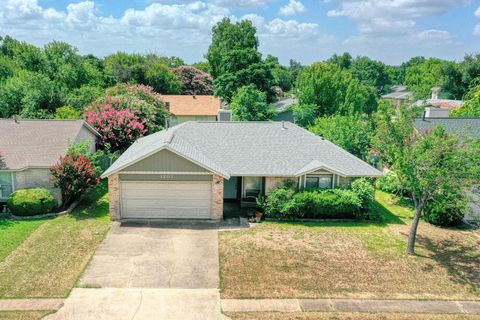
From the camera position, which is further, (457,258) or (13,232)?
(13,232)

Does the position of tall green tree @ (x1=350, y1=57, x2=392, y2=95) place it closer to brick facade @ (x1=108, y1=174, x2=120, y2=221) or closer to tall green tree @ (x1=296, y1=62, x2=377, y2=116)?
tall green tree @ (x1=296, y1=62, x2=377, y2=116)

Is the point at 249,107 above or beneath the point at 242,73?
beneath

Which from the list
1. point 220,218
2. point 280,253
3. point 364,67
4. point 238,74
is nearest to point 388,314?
point 280,253

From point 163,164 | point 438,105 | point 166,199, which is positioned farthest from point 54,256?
point 438,105

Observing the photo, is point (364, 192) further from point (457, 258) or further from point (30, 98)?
point (30, 98)

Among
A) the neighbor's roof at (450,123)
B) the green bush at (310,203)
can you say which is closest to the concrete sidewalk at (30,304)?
the green bush at (310,203)

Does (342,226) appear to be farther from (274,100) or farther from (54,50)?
(54,50)

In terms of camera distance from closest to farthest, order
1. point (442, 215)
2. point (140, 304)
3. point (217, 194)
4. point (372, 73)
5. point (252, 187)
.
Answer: point (140, 304) < point (217, 194) < point (442, 215) < point (252, 187) < point (372, 73)

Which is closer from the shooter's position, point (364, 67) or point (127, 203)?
point (127, 203)
